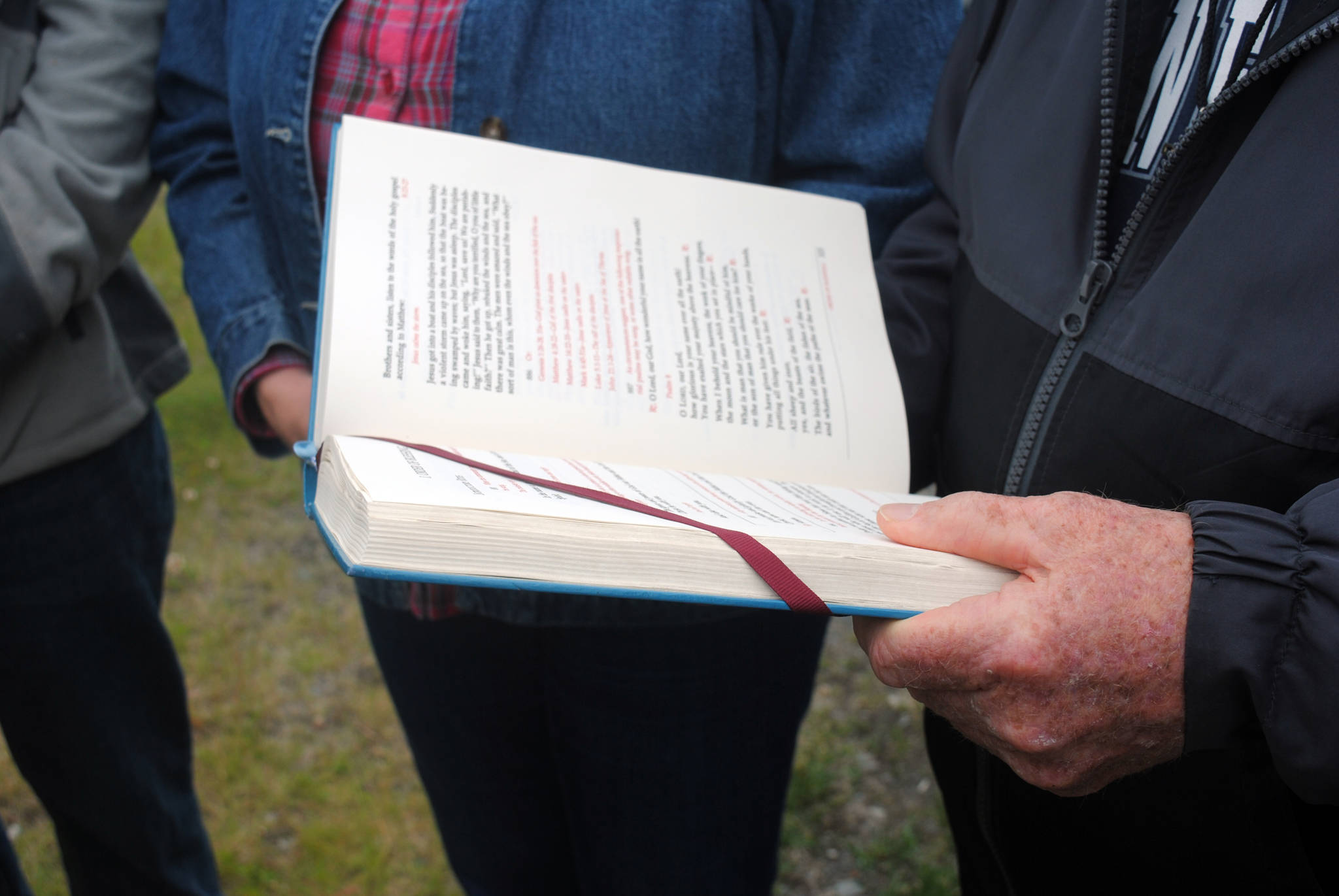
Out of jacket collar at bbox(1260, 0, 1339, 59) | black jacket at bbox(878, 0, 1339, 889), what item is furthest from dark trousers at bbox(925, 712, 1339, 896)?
jacket collar at bbox(1260, 0, 1339, 59)

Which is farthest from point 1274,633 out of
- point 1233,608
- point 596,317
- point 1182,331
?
point 596,317

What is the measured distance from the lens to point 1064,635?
693 millimetres

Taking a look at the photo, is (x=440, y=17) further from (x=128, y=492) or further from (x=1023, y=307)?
(x=128, y=492)

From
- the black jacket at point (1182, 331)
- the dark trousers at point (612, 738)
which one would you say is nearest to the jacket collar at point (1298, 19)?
the black jacket at point (1182, 331)

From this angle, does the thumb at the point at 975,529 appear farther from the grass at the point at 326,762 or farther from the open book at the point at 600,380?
the grass at the point at 326,762

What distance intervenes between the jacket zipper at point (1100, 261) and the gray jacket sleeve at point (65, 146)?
118cm

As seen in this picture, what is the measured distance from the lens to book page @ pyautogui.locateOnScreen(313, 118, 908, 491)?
0.86 metres

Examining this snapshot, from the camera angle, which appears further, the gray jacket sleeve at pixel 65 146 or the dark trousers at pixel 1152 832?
the gray jacket sleeve at pixel 65 146

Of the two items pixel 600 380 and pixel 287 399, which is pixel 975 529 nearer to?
pixel 600 380

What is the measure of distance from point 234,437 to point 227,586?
1.08m

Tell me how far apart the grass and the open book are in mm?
1669

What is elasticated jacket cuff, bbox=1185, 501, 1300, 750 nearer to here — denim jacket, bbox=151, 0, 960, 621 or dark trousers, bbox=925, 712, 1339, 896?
dark trousers, bbox=925, 712, 1339, 896

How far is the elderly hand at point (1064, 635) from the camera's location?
2.27 ft

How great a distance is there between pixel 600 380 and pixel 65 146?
Result: 869 mm
